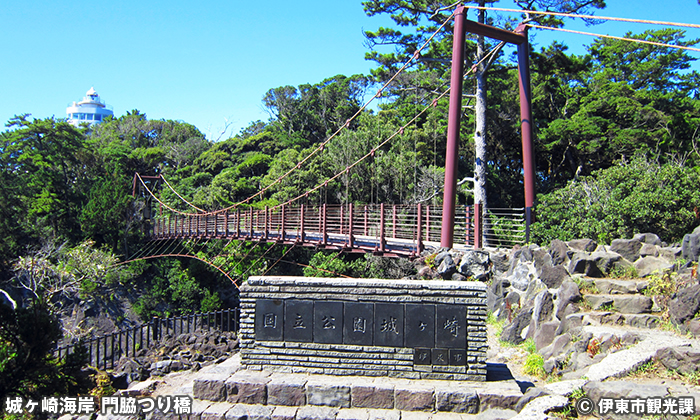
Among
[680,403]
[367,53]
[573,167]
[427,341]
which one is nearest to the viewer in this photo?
[680,403]

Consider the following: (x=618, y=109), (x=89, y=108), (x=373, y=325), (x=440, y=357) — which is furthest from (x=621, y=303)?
(x=89, y=108)

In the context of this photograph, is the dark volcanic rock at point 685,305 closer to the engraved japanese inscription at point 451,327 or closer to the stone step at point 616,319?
the stone step at point 616,319

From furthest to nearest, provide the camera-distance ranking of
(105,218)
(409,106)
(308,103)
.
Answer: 1. (308,103)
2. (105,218)
3. (409,106)

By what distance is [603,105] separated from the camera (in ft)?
50.5

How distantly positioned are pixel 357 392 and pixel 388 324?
568mm

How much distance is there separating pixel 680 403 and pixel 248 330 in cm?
305

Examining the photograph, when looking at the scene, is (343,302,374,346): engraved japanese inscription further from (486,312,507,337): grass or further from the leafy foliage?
(486,312,507,337): grass

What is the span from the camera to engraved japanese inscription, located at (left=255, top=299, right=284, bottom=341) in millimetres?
4094

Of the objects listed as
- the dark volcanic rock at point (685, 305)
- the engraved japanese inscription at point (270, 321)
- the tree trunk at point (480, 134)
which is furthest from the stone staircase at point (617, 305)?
the tree trunk at point (480, 134)

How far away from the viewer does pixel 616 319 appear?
14.5ft

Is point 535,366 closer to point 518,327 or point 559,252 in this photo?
point 518,327

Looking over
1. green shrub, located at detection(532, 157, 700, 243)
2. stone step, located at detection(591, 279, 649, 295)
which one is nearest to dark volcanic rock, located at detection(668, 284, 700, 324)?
stone step, located at detection(591, 279, 649, 295)

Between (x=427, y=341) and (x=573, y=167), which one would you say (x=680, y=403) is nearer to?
(x=427, y=341)

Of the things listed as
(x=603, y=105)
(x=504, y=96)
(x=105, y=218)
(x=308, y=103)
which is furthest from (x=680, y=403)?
(x=308, y=103)
